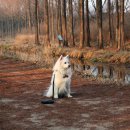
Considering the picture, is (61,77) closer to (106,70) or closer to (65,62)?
(65,62)

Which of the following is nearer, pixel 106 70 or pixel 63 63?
pixel 63 63

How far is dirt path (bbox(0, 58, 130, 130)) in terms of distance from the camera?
Result: 30.1 ft

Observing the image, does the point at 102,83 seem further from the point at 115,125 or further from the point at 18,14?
the point at 18,14

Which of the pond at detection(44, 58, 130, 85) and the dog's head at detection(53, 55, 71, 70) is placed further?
the pond at detection(44, 58, 130, 85)

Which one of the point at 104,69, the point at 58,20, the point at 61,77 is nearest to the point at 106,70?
the point at 104,69

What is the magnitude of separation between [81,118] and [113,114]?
0.92 metres

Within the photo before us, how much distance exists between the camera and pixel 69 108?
36.6ft

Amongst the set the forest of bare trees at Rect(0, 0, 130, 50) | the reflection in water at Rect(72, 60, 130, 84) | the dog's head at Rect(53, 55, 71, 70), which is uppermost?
the forest of bare trees at Rect(0, 0, 130, 50)

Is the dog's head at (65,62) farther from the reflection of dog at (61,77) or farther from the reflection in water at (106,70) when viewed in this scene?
the reflection in water at (106,70)

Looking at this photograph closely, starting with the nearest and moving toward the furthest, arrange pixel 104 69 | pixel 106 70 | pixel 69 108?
pixel 69 108 < pixel 106 70 < pixel 104 69

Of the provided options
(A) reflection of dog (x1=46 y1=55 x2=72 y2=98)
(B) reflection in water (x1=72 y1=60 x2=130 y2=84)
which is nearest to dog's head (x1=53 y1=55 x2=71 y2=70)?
(A) reflection of dog (x1=46 y1=55 x2=72 y2=98)

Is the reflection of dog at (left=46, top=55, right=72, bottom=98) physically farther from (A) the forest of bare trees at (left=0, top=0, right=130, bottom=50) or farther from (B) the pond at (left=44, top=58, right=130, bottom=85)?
(A) the forest of bare trees at (left=0, top=0, right=130, bottom=50)

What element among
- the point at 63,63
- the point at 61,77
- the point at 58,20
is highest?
the point at 58,20

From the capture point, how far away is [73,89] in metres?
14.9
